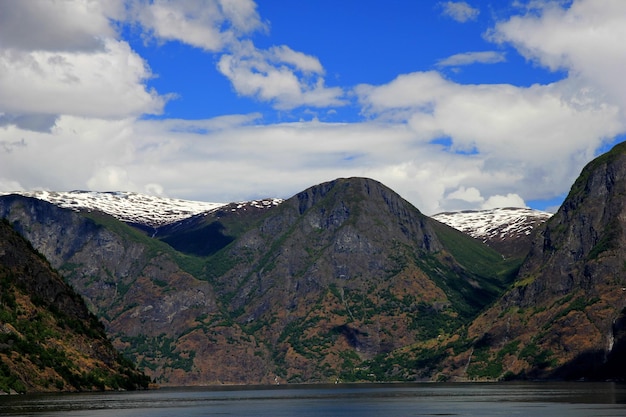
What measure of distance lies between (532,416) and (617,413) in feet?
57.7

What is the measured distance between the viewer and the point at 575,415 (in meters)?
193

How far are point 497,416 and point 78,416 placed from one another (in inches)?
3503

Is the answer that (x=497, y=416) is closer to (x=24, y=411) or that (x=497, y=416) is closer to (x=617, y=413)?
(x=617, y=413)

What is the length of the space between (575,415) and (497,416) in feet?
53.1

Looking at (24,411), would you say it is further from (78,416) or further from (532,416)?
(532,416)

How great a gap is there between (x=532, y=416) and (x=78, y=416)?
96.1 m

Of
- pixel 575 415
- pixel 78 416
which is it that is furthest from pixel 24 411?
pixel 575 415

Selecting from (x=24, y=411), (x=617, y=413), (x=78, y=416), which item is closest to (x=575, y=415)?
(x=617, y=413)

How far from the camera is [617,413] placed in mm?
189000

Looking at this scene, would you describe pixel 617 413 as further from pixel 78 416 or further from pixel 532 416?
pixel 78 416

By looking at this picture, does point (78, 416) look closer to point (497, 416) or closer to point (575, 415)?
point (497, 416)

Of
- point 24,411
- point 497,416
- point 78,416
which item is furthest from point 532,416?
point 24,411

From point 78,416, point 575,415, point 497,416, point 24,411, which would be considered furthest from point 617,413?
point 24,411

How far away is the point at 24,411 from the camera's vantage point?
→ 19925 centimetres
